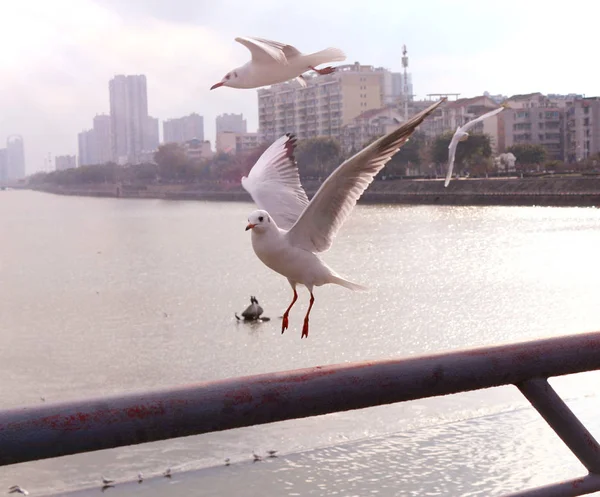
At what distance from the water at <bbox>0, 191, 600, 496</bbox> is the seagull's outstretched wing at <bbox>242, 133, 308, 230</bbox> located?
439 millimetres

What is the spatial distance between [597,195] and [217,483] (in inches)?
1041

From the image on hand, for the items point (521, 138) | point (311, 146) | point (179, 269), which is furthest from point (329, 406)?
point (521, 138)

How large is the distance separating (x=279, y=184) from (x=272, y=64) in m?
0.50

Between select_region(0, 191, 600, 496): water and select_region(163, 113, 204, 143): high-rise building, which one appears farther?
select_region(163, 113, 204, 143): high-rise building

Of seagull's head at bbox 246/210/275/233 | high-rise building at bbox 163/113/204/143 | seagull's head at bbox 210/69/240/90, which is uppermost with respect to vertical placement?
high-rise building at bbox 163/113/204/143

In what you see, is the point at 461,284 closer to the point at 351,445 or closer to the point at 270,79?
the point at 351,445

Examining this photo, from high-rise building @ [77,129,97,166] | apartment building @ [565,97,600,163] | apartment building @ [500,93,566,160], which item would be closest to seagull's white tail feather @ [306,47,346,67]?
apartment building @ [565,97,600,163]

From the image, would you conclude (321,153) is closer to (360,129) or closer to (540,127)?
(360,129)

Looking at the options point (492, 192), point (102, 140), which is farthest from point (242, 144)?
point (102, 140)

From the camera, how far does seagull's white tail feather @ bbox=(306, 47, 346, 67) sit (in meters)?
1.00

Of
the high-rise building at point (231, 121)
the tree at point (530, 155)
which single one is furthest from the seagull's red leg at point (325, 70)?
the tree at point (530, 155)

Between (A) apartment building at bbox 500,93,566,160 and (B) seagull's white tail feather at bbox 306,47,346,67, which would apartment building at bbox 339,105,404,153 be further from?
(B) seagull's white tail feather at bbox 306,47,346,67

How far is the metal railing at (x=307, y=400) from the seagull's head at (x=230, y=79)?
39cm

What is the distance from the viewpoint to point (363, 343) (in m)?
11.2
